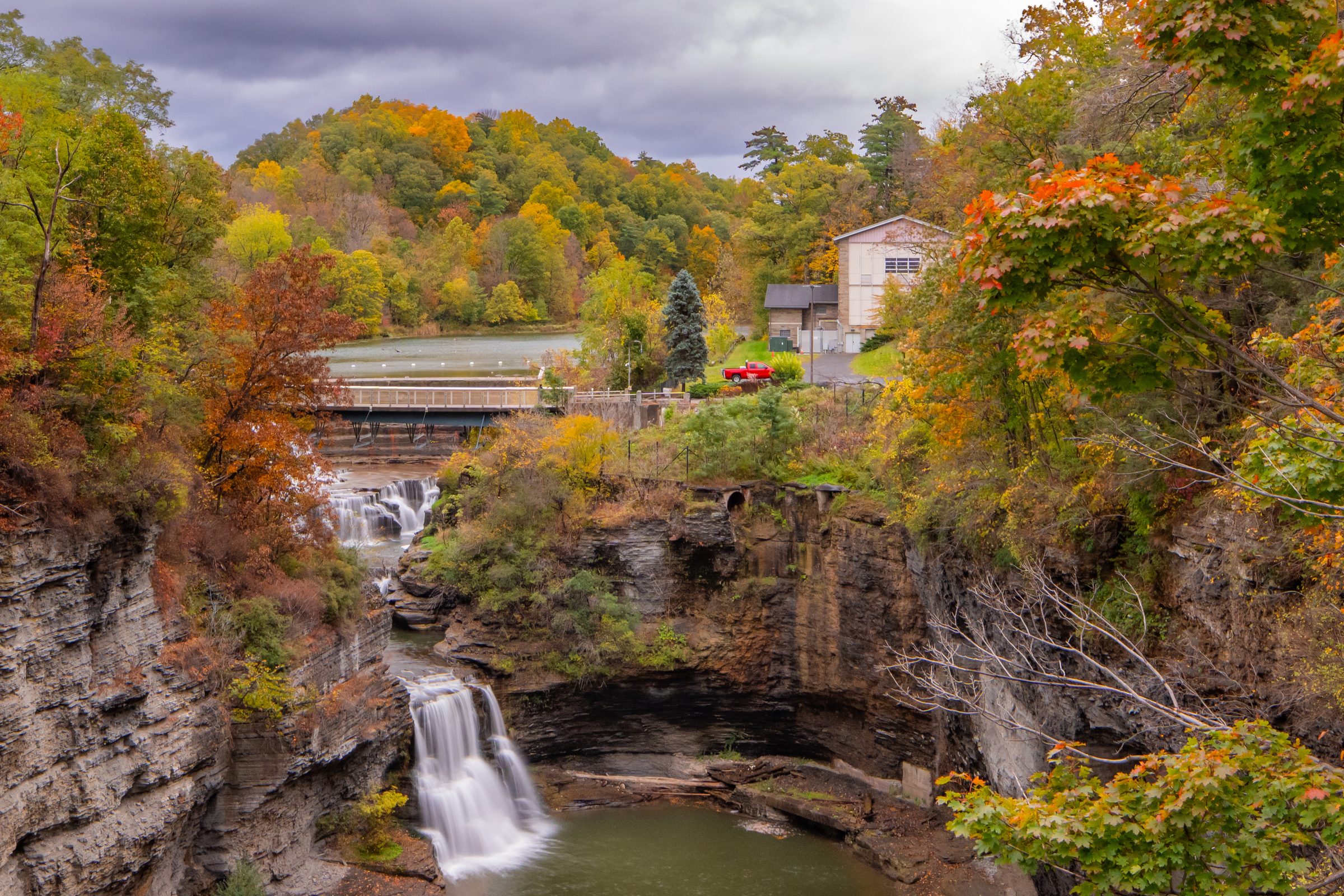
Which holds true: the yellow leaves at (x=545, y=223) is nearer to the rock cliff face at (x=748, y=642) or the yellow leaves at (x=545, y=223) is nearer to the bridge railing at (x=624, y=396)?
the bridge railing at (x=624, y=396)

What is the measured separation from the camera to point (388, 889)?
22016 millimetres

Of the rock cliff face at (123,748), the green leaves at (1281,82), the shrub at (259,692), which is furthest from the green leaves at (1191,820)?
the shrub at (259,692)

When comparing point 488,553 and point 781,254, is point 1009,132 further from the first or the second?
point 781,254

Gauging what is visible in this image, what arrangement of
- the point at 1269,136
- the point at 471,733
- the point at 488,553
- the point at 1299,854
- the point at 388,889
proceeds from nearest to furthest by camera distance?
the point at 1269,136 → the point at 1299,854 → the point at 388,889 → the point at 471,733 → the point at 488,553

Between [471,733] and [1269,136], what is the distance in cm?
2646

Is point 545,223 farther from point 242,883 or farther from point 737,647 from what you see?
point 242,883

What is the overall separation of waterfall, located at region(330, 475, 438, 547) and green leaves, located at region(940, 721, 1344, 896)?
36266mm

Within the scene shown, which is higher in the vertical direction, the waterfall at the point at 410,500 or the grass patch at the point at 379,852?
the waterfall at the point at 410,500

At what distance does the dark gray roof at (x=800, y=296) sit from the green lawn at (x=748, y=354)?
2.53 meters

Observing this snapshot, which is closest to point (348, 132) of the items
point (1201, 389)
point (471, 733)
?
point (471, 733)

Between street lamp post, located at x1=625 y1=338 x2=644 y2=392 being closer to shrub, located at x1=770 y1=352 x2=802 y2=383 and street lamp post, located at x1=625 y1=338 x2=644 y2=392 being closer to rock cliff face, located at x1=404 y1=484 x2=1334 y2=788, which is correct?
shrub, located at x1=770 y1=352 x2=802 y2=383

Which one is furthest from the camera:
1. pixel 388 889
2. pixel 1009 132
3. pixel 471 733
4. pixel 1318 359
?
pixel 471 733

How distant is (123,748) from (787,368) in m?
34.0

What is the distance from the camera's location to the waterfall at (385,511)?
135ft
